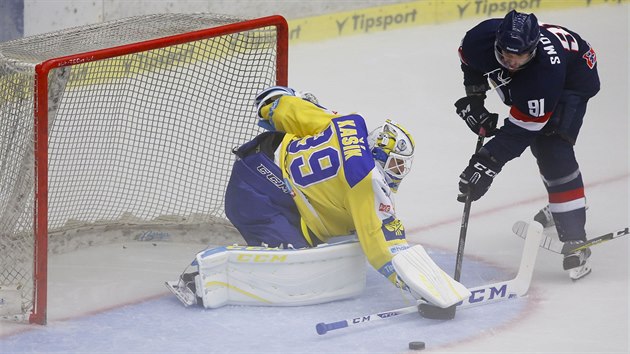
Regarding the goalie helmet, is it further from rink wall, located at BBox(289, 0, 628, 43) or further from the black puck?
rink wall, located at BBox(289, 0, 628, 43)

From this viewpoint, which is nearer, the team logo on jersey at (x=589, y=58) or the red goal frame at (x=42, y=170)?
the red goal frame at (x=42, y=170)

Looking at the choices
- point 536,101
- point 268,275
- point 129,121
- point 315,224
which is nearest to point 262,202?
point 315,224

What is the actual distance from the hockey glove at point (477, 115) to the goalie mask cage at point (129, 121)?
65 centimetres

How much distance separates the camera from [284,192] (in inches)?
165

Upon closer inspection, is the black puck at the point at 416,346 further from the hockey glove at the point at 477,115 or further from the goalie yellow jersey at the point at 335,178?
the hockey glove at the point at 477,115

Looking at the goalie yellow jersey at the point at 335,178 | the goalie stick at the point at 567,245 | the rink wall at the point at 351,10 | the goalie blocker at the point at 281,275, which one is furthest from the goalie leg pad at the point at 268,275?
the rink wall at the point at 351,10

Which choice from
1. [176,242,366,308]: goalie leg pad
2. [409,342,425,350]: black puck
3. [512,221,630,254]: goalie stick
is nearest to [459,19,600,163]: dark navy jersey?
[512,221,630,254]: goalie stick

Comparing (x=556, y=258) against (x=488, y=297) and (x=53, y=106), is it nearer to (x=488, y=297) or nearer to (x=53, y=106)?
(x=488, y=297)

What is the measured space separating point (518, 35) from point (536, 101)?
0.79 feet

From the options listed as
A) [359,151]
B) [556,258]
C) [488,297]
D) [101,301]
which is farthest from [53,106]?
[556,258]

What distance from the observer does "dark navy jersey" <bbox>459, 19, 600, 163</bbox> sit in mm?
4039

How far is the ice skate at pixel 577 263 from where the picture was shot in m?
4.30

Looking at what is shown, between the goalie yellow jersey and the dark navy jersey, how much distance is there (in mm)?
462

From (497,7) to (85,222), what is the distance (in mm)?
3316
